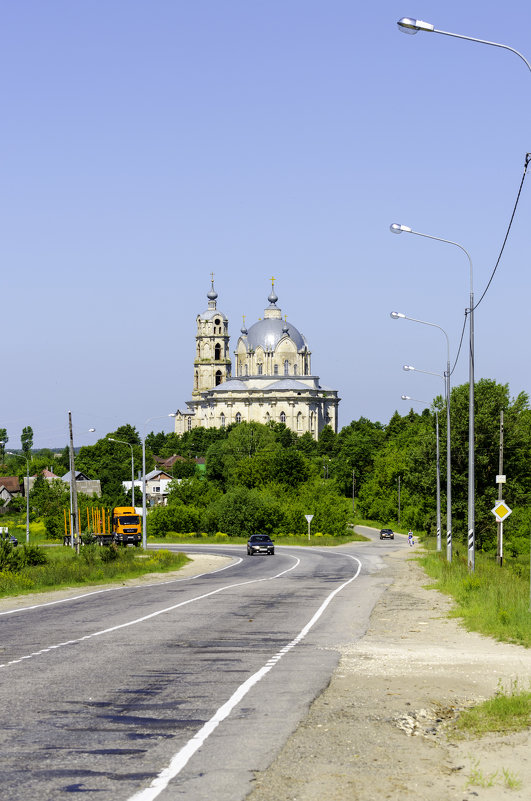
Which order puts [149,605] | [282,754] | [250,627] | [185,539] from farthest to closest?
[185,539] → [149,605] → [250,627] → [282,754]

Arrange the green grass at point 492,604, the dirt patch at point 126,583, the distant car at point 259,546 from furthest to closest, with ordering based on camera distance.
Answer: the distant car at point 259,546, the dirt patch at point 126,583, the green grass at point 492,604

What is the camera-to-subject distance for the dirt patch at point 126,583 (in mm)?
27391

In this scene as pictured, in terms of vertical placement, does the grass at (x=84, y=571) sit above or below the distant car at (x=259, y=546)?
above

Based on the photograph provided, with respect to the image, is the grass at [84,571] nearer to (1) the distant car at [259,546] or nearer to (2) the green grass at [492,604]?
(2) the green grass at [492,604]

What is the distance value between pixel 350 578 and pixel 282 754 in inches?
1243

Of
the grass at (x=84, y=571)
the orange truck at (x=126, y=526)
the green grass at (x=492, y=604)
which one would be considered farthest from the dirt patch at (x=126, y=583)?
the orange truck at (x=126, y=526)

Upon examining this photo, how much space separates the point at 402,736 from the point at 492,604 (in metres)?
12.5

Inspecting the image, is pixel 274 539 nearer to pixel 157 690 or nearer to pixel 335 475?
pixel 335 475

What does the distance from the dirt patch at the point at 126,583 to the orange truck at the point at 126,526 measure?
18.4 metres

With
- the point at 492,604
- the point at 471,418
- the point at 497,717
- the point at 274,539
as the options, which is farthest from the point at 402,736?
the point at 274,539

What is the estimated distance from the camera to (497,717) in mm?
10250

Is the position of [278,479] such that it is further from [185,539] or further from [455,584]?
[455,584]

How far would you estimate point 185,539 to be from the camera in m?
89.5

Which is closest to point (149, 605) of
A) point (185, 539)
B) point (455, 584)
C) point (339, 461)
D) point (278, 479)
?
point (455, 584)
